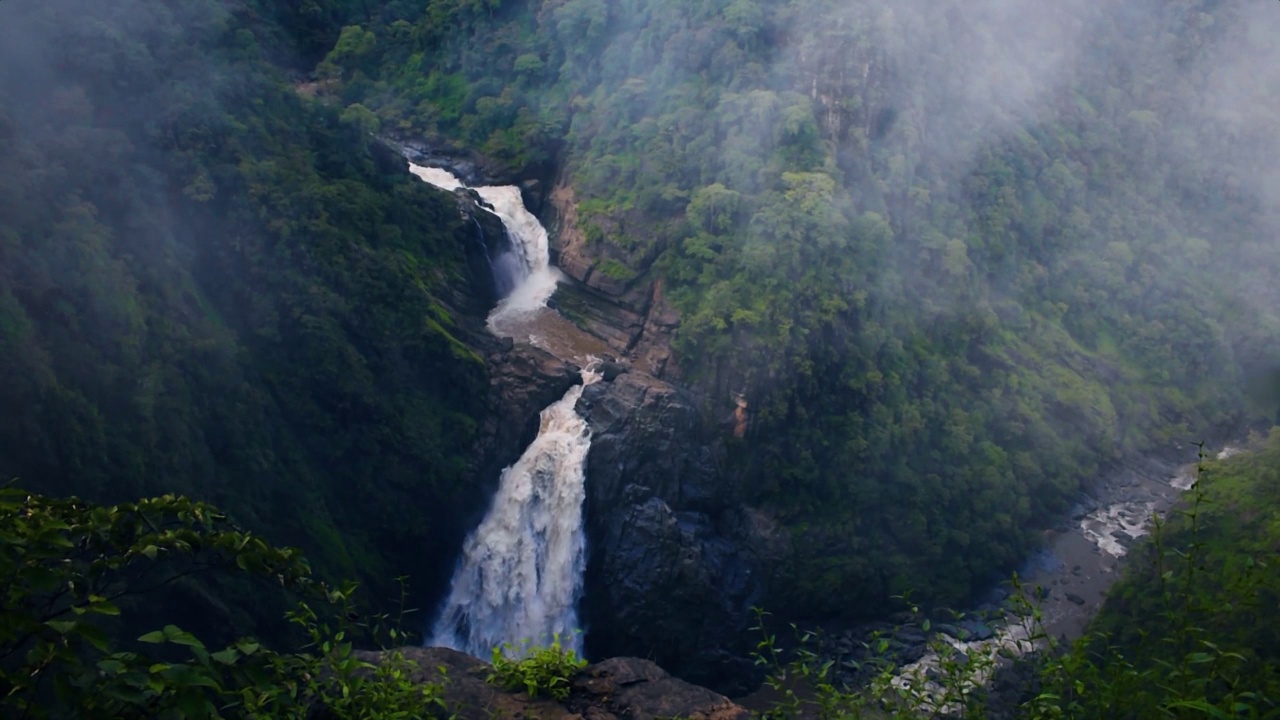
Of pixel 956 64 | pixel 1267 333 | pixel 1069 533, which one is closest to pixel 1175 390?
pixel 1267 333

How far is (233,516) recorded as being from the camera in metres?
16.6

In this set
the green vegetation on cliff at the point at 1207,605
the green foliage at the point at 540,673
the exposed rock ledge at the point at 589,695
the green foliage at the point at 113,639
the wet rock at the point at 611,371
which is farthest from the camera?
the wet rock at the point at 611,371

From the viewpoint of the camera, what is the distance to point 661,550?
2066cm

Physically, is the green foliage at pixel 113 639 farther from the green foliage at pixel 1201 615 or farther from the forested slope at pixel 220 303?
the forested slope at pixel 220 303

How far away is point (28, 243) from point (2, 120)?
Result: 2445 millimetres

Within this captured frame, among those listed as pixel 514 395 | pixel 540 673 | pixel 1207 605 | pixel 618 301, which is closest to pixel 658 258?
pixel 618 301

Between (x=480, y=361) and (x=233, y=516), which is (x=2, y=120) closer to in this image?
(x=233, y=516)

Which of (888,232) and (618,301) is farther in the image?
(888,232)

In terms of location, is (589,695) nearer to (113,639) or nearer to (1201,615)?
(1201,615)

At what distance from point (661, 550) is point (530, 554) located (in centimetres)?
276

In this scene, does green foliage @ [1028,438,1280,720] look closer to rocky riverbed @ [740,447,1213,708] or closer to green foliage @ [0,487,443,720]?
rocky riverbed @ [740,447,1213,708]

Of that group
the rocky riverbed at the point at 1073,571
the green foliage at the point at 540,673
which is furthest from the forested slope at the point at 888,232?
the green foliage at the point at 540,673

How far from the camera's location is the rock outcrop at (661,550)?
67.3 ft

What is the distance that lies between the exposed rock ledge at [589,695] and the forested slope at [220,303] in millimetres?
9125
